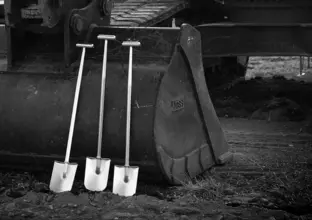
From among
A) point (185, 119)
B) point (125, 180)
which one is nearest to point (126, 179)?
point (125, 180)

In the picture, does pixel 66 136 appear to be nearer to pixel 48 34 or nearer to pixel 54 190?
pixel 54 190

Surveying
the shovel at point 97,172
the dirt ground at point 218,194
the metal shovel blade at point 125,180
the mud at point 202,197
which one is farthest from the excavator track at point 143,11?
the metal shovel blade at point 125,180

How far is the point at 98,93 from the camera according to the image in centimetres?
459

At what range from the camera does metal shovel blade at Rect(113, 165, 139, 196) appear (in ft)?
14.0

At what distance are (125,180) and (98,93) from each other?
26.4 inches

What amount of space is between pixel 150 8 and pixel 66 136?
2.85 m

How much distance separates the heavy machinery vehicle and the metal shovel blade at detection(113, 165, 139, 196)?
0.67 feet

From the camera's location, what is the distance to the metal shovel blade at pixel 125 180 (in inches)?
168

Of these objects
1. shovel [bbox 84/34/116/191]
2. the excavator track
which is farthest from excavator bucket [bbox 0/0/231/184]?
the excavator track

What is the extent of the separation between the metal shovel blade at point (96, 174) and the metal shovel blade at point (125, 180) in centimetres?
8

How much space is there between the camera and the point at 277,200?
167 inches

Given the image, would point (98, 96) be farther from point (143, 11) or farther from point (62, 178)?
point (143, 11)

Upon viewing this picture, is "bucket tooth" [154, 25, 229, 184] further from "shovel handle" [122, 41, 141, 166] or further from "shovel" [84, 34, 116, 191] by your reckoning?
"shovel" [84, 34, 116, 191]

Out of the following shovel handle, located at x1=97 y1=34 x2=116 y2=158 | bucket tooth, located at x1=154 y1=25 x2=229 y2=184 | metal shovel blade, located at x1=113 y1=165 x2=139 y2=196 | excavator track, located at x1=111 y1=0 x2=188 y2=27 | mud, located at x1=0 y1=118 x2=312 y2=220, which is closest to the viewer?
mud, located at x1=0 y1=118 x2=312 y2=220
